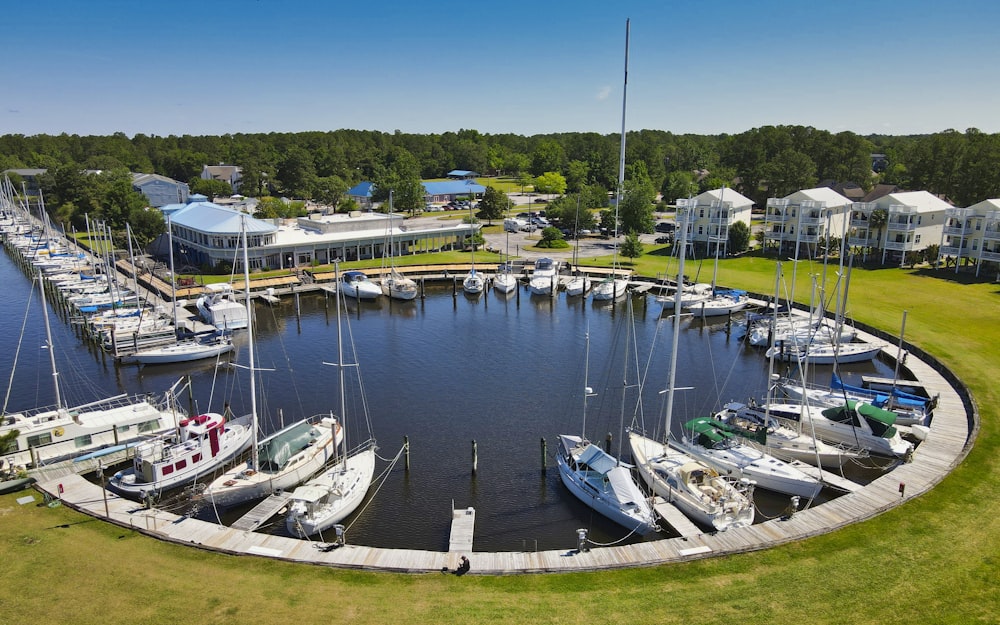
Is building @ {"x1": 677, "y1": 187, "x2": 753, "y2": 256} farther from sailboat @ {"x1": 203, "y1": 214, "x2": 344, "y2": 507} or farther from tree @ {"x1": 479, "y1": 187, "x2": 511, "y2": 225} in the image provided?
sailboat @ {"x1": 203, "y1": 214, "x2": 344, "y2": 507}

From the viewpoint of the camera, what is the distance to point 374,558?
88.5 ft

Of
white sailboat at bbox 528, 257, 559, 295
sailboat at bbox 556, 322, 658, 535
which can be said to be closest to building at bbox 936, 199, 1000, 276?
white sailboat at bbox 528, 257, 559, 295

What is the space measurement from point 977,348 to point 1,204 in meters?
172

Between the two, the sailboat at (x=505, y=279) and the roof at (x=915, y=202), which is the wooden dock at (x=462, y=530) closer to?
the sailboat at (x=505, y=279)

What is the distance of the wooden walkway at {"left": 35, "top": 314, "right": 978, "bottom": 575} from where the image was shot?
26.7 metres

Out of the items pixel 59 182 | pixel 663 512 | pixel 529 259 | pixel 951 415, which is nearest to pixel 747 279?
pixel 529 259

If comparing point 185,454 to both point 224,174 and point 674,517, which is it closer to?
point 674,517

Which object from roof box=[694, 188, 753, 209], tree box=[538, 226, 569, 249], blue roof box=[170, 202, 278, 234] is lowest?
tree box=[538, 226, 569, 249]

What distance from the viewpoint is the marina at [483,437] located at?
28188 mm

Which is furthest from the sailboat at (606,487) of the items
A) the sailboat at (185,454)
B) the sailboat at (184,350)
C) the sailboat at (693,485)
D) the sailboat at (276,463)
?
the sailboat at (184,350)

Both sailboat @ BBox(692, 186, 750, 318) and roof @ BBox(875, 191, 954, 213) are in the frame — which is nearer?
sailboat @ BBox(692, 186, 750, 318)

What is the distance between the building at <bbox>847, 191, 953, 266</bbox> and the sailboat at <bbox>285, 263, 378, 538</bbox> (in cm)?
7165

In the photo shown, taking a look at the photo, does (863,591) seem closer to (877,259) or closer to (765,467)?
(765,467)

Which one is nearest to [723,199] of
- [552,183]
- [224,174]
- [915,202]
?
[915,202]
